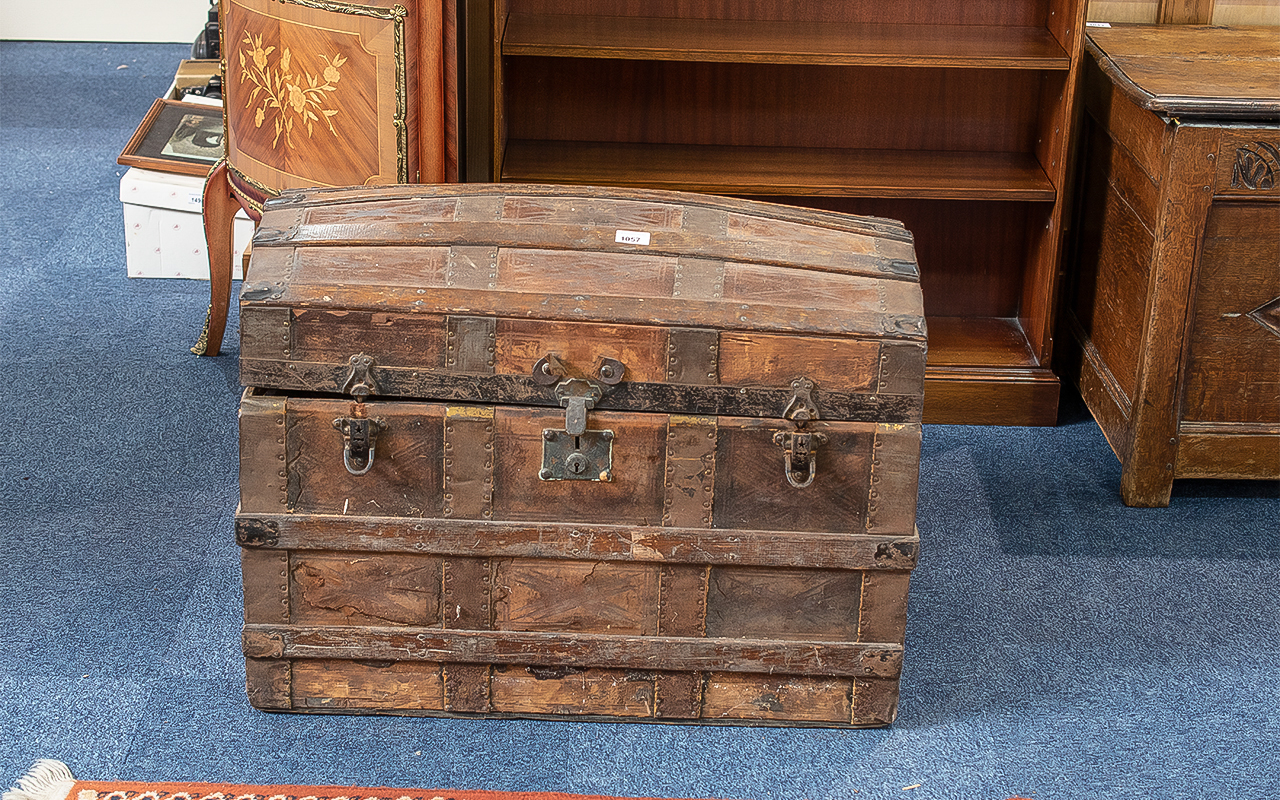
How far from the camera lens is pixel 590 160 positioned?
9.88ft

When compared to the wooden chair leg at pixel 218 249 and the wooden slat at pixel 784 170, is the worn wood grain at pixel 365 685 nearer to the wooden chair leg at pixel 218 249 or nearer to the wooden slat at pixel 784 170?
the wooden slat at pixel 784 170

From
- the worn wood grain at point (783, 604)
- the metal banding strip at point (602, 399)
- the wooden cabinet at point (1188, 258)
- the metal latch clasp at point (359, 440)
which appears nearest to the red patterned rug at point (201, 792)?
the worn wood grain at point (783, 604)

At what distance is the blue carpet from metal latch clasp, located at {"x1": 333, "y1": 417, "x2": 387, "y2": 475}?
414 mm

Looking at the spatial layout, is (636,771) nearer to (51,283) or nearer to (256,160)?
(256,160)

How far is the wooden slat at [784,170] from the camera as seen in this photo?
2881 mm

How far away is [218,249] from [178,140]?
0.74m

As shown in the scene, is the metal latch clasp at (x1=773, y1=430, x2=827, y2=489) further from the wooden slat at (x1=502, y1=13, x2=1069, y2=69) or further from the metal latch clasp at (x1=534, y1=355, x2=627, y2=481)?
the wooden slat at (x1=502, y1=13, x2=1069, y2=69)

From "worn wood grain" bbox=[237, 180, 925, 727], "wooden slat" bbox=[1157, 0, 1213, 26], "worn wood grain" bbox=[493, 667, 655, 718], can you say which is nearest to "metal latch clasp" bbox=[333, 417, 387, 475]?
"worn wood grain" bbox=[237, 180, 925, 727]

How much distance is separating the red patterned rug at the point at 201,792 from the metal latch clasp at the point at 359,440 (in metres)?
0.44

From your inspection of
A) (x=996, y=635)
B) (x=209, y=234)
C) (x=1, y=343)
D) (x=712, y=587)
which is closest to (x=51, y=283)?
(x=1, y=343)

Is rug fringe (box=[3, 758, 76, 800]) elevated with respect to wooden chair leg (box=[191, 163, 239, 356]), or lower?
lower

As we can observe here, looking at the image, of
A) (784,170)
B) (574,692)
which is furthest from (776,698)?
(784,170)

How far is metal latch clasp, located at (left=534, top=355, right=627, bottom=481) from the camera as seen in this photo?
1856 millimetres

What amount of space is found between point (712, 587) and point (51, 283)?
2.29m
